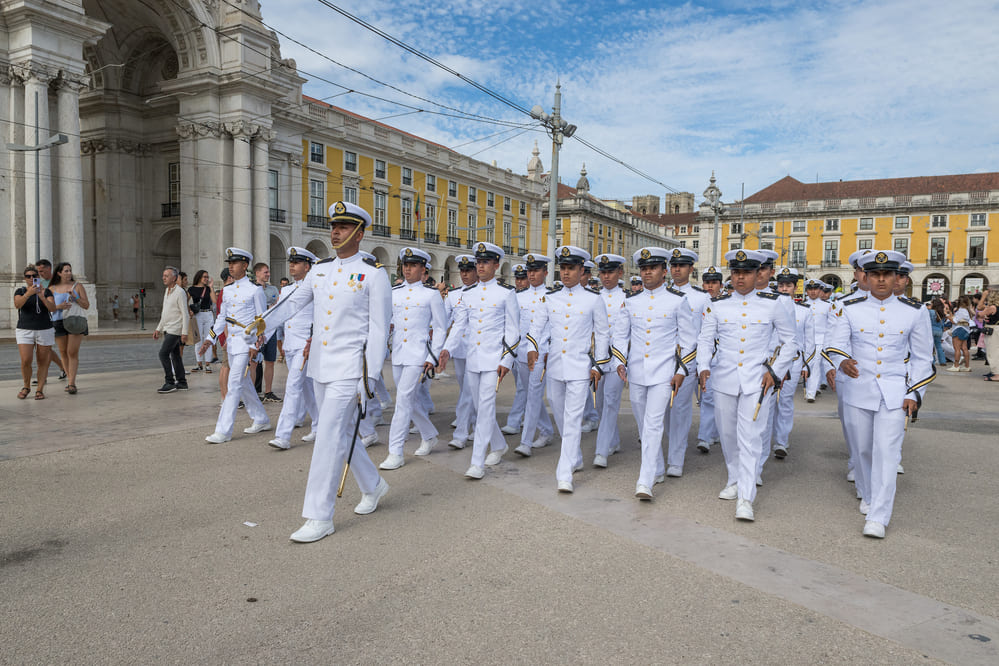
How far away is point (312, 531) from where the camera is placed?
461cm

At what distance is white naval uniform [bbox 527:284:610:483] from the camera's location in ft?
20.6

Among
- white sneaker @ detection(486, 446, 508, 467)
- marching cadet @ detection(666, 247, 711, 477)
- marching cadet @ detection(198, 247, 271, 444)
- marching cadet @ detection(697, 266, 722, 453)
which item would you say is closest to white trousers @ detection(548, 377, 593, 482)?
white sneaker @ detection(486, 446, 508, 467)

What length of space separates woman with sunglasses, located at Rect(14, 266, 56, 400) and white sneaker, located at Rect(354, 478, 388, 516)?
23.3ft

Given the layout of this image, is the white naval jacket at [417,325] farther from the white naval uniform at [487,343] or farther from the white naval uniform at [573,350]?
the white naval uniform at [573,350]

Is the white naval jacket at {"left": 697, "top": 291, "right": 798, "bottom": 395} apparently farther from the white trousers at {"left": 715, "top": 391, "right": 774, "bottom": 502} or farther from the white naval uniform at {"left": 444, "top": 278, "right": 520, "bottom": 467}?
the white naval uniform at {"left": 444, "top": 278, "right": 520, "bottom": 467}

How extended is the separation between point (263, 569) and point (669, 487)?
144 inches

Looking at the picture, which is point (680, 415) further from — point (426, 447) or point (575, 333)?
point (426, 447)

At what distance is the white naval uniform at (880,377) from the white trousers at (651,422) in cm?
141

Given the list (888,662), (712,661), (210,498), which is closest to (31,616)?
(210,498)

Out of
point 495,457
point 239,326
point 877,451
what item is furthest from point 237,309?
point 877,451

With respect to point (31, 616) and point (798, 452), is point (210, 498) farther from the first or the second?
point (798, 452)

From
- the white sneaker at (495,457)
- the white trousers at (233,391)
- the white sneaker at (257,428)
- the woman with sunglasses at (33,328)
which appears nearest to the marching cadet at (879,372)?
the white sneaker at (495,457)

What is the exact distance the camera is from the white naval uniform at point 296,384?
291 inches

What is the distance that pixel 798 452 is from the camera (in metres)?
7.86
